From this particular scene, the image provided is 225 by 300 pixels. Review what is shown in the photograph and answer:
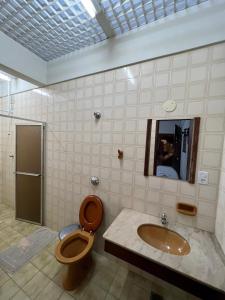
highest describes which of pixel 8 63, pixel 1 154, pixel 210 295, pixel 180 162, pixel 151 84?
pixel 8 63

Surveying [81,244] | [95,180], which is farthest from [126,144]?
[81,244]

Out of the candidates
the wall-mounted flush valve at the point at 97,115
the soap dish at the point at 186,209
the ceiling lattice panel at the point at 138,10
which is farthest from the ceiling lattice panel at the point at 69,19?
→ the soap dish at the point at 186,209

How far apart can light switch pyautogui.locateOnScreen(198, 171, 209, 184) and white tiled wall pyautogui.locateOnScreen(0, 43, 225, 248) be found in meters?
0.03

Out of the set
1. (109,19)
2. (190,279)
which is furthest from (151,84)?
(190,279)

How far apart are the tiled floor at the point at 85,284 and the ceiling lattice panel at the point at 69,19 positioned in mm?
2566

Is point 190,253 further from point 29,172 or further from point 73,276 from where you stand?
point 29,172

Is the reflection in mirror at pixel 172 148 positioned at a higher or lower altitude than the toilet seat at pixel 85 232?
higher

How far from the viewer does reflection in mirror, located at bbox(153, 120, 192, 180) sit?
1235 millimetres

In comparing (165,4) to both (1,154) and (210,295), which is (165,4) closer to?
(210,295)

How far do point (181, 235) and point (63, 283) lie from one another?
4.12 feet

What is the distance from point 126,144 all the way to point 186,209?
834 millimetres

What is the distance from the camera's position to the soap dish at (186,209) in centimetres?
122

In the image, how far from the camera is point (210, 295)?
0.77 meters

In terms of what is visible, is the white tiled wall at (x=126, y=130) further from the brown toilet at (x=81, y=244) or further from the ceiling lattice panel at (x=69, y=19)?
the ceiling lattice panel at (x=69, y=19)
